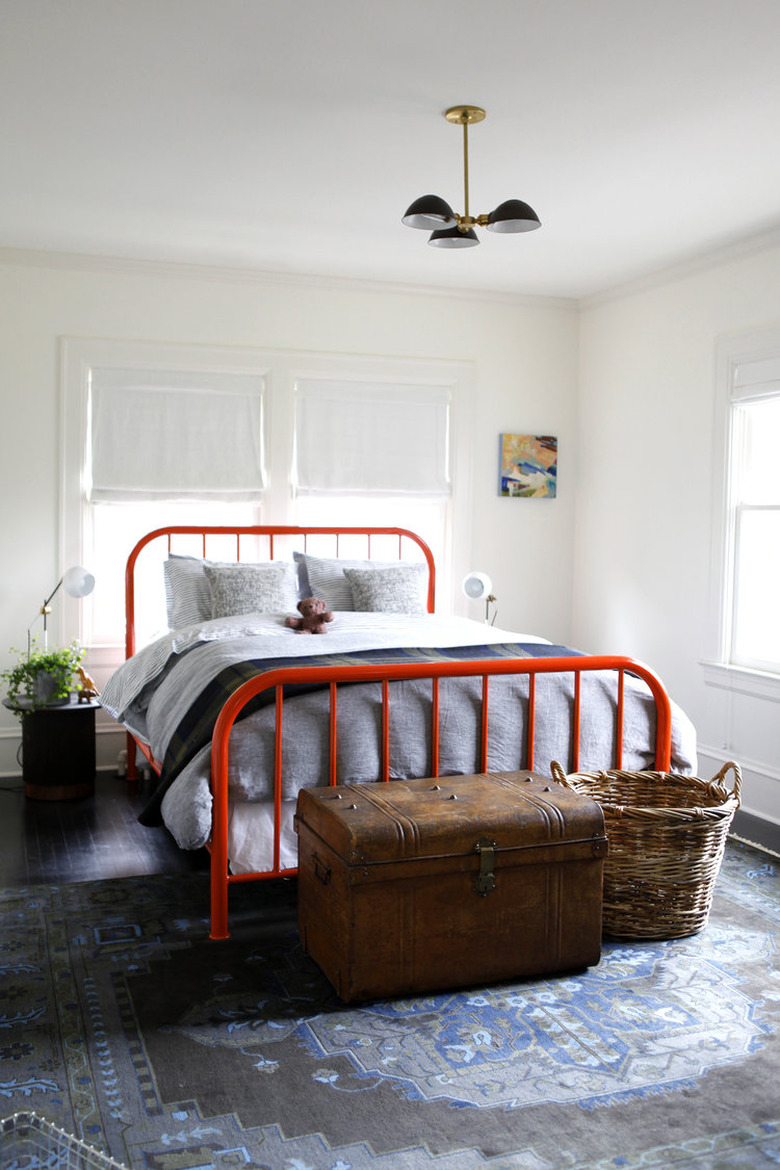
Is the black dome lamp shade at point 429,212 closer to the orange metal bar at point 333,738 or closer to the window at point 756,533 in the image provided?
the orange metal bar at point 333,738

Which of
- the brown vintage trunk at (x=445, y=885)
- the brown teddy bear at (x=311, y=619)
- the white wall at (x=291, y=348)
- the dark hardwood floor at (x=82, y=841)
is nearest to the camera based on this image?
the brown vintage trunk at (x=445, y=885)

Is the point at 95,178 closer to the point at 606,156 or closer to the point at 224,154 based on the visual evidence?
the point at 224,154

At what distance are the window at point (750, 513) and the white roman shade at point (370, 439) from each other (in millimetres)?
1618

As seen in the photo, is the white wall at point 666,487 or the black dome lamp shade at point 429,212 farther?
the white wall at point 666,487

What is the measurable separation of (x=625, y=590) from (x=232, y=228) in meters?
2.72

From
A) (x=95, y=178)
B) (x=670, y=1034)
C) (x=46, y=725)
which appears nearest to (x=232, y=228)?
(x=95, y=178)

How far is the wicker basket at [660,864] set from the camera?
2926 mm

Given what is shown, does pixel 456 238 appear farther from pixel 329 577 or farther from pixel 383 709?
pixel 329 577

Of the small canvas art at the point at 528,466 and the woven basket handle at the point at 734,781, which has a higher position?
the small canvas art at the point at 528,466

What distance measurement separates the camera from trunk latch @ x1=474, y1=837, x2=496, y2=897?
259cm

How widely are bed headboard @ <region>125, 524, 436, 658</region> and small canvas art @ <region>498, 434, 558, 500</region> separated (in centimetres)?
68

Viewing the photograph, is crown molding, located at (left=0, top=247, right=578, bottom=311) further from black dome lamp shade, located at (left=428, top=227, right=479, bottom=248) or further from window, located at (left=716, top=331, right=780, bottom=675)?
black dome lamp shade, located at (left=428, top=227, right=479, bottom=248)

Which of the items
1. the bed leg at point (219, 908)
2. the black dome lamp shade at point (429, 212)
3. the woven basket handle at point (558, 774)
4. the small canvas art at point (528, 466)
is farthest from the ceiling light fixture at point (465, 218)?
the small canvas art at point (528, 466)

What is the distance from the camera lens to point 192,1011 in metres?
2.53
